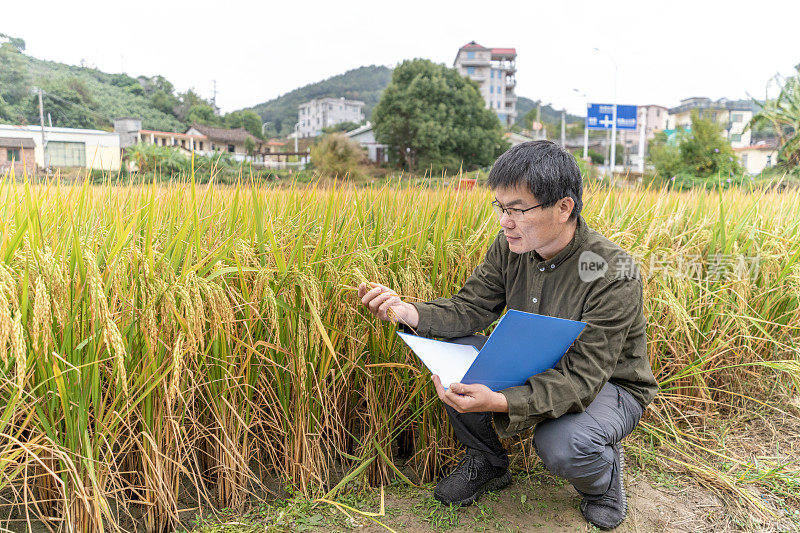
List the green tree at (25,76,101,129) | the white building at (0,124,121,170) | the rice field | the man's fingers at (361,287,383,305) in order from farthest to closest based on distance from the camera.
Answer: the green tree at (25,76,101,129)
the white building at (0,124,121,170)
the man's fingers at (361,287,383,305)
the rice field

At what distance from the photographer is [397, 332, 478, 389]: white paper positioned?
1.46 metres

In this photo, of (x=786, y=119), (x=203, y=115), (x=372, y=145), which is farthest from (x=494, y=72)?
(x=203, y=115)

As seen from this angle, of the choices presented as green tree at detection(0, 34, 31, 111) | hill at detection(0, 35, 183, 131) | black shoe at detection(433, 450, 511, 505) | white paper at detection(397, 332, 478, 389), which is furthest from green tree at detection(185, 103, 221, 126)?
black shoe at detection(433, 450, 511, 505)

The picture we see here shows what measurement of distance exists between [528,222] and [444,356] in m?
0.49

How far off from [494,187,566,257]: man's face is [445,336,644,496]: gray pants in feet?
1.68

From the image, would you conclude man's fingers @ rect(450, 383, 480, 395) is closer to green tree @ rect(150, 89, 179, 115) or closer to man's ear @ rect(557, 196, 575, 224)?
man's ear @ rect(557, 196, 575, 224)

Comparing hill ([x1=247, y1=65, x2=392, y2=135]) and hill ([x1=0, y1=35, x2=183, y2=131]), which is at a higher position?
hill ([x1=247, y1=65, x2=392, y2=135])

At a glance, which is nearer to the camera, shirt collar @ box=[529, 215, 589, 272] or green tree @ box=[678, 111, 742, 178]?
shirt collar @ box=[529, 215, 589, 272]

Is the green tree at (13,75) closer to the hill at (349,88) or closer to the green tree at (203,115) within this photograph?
the green tree at (203,115)

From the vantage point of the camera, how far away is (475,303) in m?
1.77

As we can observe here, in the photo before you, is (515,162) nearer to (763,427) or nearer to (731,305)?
(731,305)

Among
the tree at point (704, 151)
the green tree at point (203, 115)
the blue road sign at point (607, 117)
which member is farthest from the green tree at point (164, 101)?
the blue road sign at point (607, 117)

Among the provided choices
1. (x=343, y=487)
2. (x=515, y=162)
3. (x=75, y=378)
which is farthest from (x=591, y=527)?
(x=75, y=378)

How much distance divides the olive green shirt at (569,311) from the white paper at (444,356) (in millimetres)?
62
